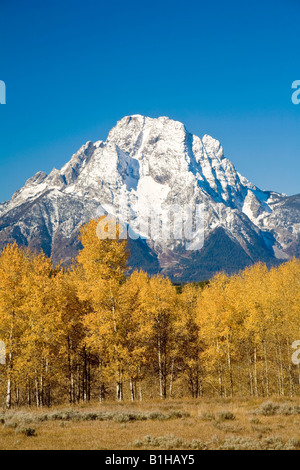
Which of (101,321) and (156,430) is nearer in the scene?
(156,430)

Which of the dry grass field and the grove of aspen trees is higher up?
the grove of aspen trees

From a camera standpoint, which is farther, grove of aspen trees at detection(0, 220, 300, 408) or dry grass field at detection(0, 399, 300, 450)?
grove of aspen trees at detection(0, 220, 300, 408)

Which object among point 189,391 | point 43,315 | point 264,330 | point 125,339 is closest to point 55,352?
point 43,315

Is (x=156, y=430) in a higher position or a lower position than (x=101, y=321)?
lower

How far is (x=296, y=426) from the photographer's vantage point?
18781 millimetres

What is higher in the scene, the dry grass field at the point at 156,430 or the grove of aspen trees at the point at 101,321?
the grove of aspen trees at the point at 101,321

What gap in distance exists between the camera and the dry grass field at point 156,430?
14711 millimetres

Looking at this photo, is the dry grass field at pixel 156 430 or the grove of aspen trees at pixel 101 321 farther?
the grove of aspen trees at pixel 101 321

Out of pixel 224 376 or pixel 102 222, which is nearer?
pixel 102 222

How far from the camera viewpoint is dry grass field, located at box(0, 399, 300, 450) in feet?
48.3

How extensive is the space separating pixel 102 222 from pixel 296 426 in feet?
64.0

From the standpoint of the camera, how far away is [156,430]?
1772 cm
